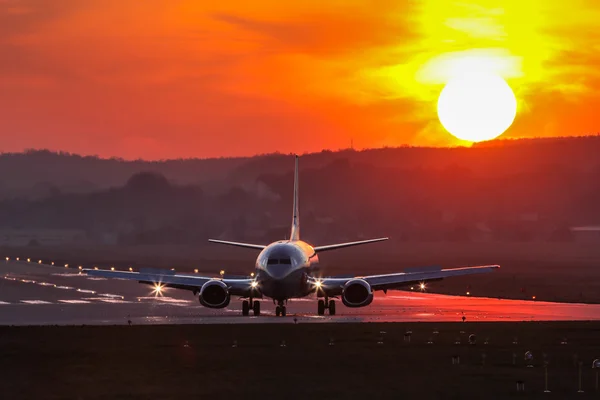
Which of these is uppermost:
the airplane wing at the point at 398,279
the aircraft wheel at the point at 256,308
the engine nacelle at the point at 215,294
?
the airplane wing at the point at 398,279

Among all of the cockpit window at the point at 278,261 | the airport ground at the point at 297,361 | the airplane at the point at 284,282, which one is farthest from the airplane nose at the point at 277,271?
the airport ground at the point at 297,361

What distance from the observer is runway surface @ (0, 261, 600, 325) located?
60.5 m

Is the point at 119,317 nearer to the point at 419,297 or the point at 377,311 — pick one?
the point at 377,311

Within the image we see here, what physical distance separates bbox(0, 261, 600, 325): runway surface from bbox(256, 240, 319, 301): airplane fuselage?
141 centimetres

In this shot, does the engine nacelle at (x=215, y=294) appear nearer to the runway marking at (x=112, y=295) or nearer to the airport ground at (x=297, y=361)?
the airport ground at (x=297, y=361)

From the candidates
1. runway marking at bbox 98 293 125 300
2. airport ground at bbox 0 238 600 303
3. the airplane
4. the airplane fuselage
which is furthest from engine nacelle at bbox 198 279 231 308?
airport ground at bbox 0 238 600 303

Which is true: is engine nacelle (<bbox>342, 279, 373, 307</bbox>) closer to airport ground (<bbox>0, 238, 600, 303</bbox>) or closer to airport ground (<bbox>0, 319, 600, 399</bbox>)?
airport ground (<bbox>0, 319, 600, 399</bbox>)

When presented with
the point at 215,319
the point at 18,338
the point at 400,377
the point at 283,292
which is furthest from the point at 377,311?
the point at 400,377

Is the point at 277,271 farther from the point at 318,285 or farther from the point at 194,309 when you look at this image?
the point at 194,309

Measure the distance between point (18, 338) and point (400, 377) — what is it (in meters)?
18.9

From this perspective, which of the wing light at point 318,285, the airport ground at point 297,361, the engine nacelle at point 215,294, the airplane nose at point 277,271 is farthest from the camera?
the wing light at point 318,285

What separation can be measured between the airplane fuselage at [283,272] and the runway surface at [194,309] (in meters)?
1.41

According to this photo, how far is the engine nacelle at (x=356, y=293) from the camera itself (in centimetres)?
6512

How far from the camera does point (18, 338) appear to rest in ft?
161
